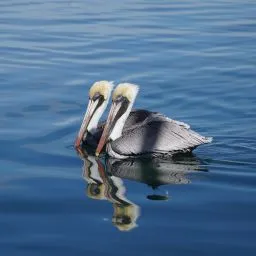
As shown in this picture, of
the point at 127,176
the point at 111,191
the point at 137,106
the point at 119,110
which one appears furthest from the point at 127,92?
the point at 111,191

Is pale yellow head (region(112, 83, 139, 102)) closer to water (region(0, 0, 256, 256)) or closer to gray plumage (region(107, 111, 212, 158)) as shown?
gray plumage (region(107, 111, 212, 158))

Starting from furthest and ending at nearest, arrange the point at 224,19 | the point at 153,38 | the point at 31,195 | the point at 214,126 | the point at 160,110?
1. the point at 224,19
2. the point at 153,38
3. the point at 160,110
4. the point at 214,126
5. the point at 31,195

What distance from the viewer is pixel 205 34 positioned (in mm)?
15938

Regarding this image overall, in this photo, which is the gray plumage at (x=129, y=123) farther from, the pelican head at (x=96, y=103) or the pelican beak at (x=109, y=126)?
the pelican beak at (x=109, y=126)

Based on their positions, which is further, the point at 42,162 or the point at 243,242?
the point at 42,162

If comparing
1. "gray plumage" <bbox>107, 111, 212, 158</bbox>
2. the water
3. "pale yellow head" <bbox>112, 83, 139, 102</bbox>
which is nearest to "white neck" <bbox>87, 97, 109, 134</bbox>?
the water

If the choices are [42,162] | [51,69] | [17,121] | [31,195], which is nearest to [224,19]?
[51,69]

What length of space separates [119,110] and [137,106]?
1.72m

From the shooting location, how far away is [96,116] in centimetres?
980

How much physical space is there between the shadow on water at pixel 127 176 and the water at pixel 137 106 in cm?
2

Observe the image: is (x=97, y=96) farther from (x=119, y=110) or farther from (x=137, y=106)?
(x=137, y=106)

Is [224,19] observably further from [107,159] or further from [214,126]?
[107,159]

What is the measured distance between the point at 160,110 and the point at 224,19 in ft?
23.3

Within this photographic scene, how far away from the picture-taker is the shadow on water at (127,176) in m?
7.11
